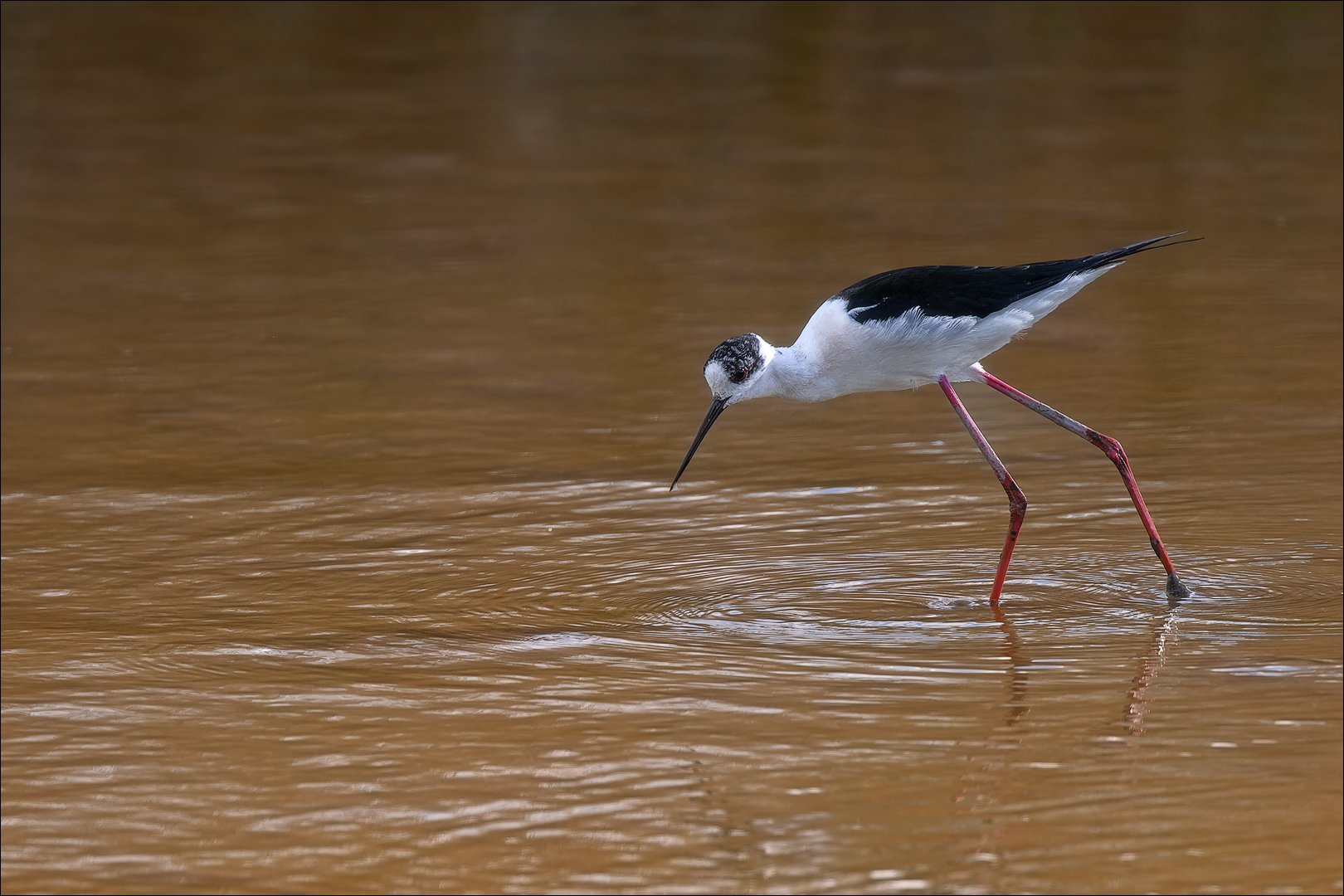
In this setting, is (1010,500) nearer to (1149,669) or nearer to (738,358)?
(738,358)

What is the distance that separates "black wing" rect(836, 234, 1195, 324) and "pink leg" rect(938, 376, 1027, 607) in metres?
0.38

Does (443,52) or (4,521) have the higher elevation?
(443,52)

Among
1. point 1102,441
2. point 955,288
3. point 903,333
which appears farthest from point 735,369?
point 1102,441

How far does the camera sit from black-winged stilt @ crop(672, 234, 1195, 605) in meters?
6.20

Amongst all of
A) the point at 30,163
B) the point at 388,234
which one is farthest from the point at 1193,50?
the point at 30,163

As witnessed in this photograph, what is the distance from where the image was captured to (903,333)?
623 centimetres

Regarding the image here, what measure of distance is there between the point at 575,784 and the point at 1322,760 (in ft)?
5.80

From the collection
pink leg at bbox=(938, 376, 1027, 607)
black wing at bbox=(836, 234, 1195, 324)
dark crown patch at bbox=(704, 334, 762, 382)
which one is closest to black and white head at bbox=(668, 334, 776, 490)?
dark crown patch at bbox=(704, 334, 762, 382)

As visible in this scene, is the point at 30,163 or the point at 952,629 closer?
the point at 952,629

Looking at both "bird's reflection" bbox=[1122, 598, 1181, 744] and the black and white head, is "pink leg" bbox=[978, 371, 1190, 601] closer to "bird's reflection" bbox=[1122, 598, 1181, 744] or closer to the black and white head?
"bird's reflection" bbox=[1122, 598, 1181, 744]

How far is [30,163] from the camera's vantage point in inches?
588

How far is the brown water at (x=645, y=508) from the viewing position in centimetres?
443

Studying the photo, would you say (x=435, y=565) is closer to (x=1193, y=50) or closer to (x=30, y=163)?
(x=30, y=163)

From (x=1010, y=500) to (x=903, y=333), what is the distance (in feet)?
2.30
